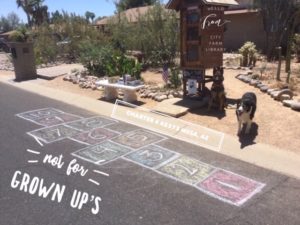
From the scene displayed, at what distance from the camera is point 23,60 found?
1377 cm

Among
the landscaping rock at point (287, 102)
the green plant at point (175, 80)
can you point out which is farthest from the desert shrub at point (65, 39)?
the landscaping rock at point (287, 102)

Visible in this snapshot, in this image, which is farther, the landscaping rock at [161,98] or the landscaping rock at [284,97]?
the landscaping rock at [161,98]

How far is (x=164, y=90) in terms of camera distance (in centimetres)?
984

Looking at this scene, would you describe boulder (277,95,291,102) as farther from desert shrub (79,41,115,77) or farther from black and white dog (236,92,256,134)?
desert shrub (79,41,115,77)

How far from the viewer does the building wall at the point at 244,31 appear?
19734 millimetres

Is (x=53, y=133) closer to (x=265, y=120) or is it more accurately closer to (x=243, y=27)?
(x=265, y=120)

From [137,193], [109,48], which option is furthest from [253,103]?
[109,48]

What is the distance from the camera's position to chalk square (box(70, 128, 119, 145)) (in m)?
6.37

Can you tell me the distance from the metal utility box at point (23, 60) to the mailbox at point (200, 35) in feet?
24.4

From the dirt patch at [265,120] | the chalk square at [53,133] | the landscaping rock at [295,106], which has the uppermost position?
the landscaping rock at [295,106]

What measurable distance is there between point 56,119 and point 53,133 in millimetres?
1050

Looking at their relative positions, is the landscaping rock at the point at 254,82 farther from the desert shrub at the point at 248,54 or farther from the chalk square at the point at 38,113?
the chalk square at the point at 38,113

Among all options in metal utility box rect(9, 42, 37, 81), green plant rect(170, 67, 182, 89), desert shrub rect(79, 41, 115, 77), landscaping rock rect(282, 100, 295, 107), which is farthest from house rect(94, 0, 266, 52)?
landscaping rock rect(282, 100, 295, 107)

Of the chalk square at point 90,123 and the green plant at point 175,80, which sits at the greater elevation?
the green plant at point 175,80
